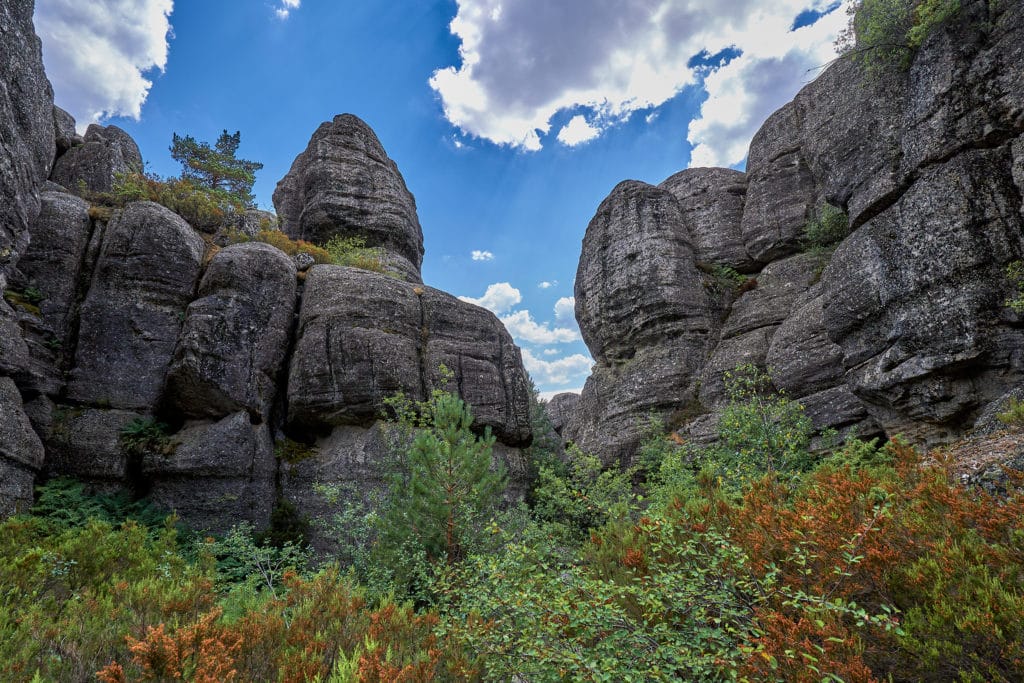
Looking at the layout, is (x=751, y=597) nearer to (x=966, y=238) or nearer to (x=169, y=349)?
(x=966, y=238)

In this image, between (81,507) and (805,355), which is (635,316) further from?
(81,507)

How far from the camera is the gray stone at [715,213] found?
2517 cm

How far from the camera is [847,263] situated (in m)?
15.0

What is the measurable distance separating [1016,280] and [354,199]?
95.4ft

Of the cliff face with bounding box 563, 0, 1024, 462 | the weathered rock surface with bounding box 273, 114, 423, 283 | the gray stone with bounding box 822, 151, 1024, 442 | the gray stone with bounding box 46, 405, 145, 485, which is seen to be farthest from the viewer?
the weathered rock surface with bounding box 273, 114, 423, 283

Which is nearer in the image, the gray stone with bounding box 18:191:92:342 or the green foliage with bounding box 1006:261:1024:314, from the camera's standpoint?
the green foliage with bounding box 1006:261:1024:314

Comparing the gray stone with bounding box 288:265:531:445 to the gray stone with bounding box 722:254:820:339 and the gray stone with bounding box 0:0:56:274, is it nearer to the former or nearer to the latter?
the gray stone with bounding box 0:0:56:274

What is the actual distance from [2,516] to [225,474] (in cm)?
498

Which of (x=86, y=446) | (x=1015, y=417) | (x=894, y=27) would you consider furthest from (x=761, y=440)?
(x=86, y=446)

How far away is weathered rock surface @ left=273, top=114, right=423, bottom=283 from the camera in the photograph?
27.8 m

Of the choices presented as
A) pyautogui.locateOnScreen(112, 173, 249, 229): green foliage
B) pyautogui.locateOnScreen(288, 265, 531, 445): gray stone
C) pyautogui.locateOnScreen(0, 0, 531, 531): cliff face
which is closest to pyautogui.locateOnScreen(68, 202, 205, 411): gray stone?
pyautogui.locateOnScreen(0, 0, 531, 531): cliff face

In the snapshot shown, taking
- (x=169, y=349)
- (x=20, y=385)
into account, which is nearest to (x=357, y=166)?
(x=169, y=349)

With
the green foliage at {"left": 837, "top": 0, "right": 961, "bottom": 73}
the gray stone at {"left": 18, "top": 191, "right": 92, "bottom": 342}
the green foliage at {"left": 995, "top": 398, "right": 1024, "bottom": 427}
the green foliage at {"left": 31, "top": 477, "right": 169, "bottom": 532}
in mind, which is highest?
the green foliage at {"left": 837, "top": 0, "right": 961, "bottom": 73}

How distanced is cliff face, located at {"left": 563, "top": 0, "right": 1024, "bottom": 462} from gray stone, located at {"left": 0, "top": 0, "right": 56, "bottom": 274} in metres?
22.6
